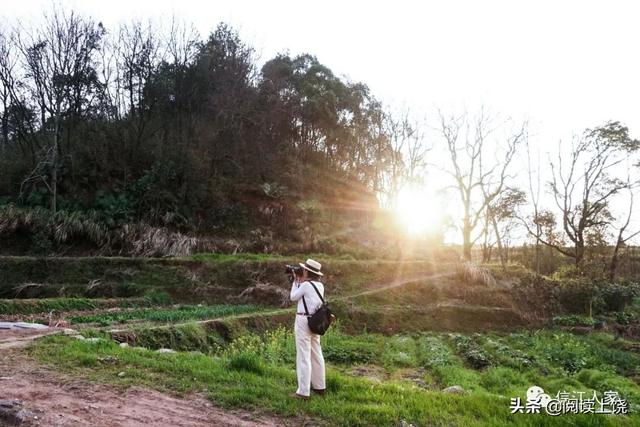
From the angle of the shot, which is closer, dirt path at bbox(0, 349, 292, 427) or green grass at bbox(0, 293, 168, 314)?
dirt path at bbox(0, 349, 292, 427)

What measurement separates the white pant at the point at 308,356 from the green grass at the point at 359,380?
295mm

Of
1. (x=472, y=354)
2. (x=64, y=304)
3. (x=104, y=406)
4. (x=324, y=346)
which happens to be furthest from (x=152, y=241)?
(x=104, y=406)

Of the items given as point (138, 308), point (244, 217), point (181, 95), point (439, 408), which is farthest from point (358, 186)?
point (439, 408)

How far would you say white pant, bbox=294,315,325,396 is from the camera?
20.1 ft

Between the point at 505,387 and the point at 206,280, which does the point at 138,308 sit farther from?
the point at 505,387

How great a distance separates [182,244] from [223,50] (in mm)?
15978

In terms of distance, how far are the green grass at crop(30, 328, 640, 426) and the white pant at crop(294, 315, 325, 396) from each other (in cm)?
30

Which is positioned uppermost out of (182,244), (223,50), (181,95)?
(223,50)

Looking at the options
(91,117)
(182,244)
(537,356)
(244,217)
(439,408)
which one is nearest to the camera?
(439,408)

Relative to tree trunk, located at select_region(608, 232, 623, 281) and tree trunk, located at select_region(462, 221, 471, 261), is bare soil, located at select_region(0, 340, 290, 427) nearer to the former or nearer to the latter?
tree trunk, located at select_region(462, 221, 471, 261)

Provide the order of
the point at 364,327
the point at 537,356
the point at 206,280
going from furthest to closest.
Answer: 1. the point at 206,280
2. the point at 364,327
3. the point at 537,356

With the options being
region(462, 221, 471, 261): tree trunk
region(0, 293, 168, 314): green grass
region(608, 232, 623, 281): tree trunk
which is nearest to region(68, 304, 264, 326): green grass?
region(0, 293, 168, 314): green grass

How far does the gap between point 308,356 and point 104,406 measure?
8.99 feet

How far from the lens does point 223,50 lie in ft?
100
